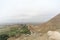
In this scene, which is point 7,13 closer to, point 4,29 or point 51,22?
point 4,29

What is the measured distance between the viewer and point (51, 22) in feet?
5.41

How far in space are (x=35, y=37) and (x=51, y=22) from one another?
28 centimetres

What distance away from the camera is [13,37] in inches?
63.2

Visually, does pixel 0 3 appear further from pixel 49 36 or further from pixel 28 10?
pixel 49 36

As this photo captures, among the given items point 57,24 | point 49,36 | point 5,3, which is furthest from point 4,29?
point 57,24

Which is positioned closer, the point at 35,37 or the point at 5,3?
the point at 35,37

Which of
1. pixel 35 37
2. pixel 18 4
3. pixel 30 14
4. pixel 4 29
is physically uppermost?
pixel 18 4

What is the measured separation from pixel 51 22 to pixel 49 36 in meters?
0.18

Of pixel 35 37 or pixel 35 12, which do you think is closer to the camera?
pixel 35 37

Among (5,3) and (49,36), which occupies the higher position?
(5,3)

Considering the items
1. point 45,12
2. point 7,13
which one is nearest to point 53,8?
point 45,12

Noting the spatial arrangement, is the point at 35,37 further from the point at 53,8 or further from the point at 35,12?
the point at 53,8

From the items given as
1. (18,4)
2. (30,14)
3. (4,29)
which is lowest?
(4,29)

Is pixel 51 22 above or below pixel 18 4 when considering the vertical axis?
below
